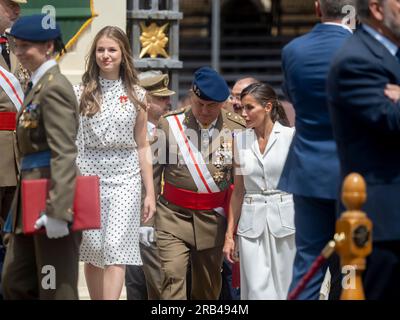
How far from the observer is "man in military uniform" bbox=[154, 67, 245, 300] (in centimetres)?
858

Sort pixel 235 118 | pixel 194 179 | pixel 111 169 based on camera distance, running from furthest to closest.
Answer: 1. pixel 235 118
2. pixel 194 179
3. pixel 111 169

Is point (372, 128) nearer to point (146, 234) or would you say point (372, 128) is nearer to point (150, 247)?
point (146, 234)

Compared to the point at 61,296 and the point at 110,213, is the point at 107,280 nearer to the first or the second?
the point at 110,213

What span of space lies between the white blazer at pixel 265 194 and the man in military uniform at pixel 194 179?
24 centimetres

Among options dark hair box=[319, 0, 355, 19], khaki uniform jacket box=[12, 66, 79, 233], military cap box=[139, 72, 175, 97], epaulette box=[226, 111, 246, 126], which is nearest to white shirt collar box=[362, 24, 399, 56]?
dark hair box=[319, 0, 355, 19]

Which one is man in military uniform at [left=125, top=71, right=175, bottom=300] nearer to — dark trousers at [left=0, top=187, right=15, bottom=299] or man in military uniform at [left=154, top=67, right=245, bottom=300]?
man in military uniform at [left=154, top=67, right=245, bottom=300]

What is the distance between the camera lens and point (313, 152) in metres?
6.54

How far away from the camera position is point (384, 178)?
221 inches

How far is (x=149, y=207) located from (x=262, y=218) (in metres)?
0.74

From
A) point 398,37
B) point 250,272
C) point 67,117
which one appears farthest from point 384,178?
point 250,272

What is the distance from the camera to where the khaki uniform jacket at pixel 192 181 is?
28.3ft

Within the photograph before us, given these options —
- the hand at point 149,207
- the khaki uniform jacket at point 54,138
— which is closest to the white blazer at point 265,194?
the hand at point 149,207

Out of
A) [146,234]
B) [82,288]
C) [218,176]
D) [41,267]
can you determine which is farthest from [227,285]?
[41,267]

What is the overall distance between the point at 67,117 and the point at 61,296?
919mm
